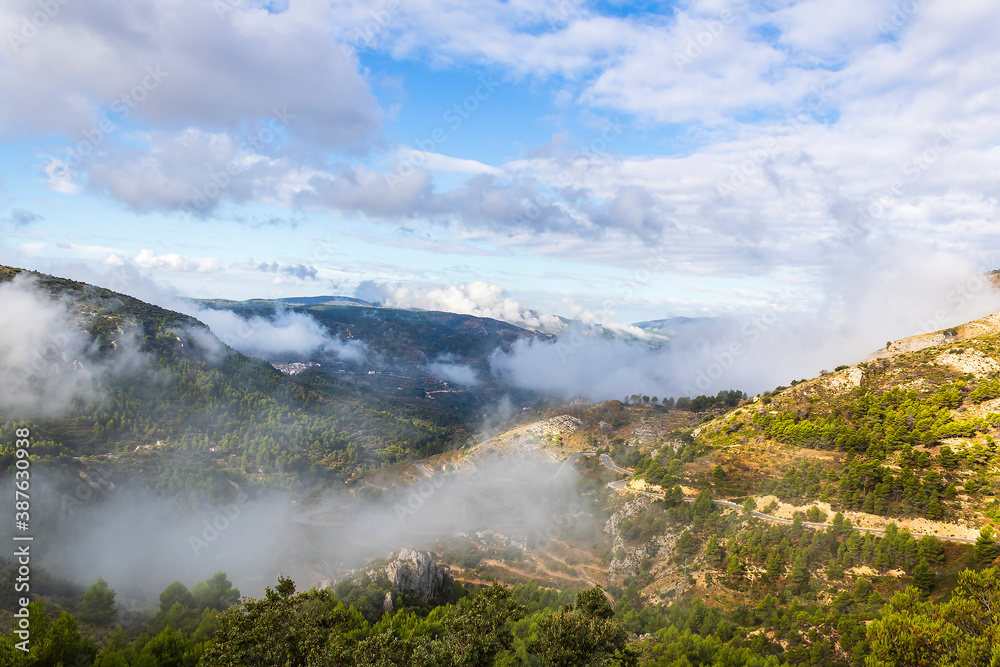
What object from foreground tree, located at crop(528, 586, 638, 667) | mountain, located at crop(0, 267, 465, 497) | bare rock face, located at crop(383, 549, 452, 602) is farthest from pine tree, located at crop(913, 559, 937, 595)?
mountain, located at crop(0, 267, 465, 497)

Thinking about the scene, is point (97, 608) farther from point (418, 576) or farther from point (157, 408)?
point (157, 408)

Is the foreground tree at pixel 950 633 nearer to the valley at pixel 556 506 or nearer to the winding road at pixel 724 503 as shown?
the valley at pixel 556 506

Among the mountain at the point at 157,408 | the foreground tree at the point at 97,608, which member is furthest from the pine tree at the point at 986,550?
the mountain at the point at 157,408

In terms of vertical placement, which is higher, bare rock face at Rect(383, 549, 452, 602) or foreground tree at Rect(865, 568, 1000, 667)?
foreground tree at Rect(865, 568, 1000, 667)

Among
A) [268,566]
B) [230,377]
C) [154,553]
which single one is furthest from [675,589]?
[230,377]

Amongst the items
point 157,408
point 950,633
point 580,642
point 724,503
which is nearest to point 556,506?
point 724,503

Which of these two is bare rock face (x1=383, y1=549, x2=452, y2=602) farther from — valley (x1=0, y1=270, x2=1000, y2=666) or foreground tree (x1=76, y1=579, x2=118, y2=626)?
foreground tree (x1=76, y1=579, x2=118, y2=626)

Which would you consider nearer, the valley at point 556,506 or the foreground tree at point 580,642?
the foreground tree at point 580,642

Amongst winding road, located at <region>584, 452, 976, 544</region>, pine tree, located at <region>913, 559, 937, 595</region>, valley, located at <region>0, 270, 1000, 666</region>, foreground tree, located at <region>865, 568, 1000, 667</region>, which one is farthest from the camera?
winding road, located at <region>584, 452, 976, 544</region>
